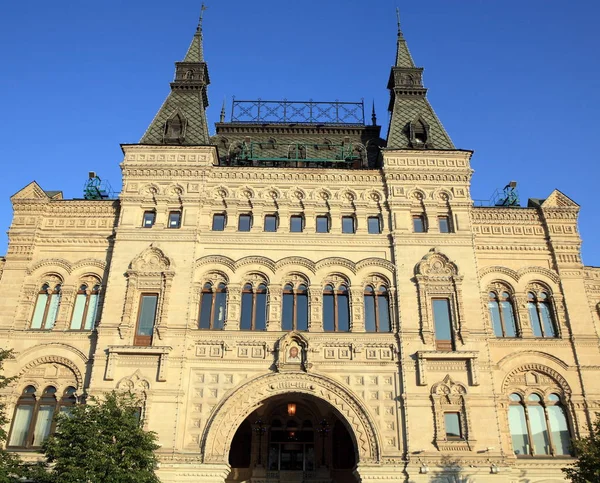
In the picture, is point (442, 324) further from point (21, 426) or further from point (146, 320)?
point (21, 426)

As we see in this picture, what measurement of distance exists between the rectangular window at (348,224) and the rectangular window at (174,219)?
8.95 meters

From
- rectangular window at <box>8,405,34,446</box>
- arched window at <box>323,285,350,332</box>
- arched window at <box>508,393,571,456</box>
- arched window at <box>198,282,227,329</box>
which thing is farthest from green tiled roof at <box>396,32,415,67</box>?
rectangular window at <box>8,405,34,446</box>

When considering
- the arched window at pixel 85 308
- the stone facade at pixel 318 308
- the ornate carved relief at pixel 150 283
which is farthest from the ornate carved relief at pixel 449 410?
the arched window at pixel 85 308

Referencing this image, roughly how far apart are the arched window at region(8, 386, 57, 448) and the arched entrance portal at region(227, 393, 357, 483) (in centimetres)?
954

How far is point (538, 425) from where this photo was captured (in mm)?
28359

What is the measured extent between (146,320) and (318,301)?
8.65 meters

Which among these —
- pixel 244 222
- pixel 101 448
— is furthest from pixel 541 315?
pixel 101 448

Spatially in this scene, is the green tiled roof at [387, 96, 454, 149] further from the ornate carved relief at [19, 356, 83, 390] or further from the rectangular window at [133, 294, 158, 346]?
the ornate carved relief at [19, 356, 83, 390]

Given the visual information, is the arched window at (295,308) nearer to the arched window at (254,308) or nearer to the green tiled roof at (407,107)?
the arched window at (254,308)

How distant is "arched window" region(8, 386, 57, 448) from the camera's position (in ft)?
91.5

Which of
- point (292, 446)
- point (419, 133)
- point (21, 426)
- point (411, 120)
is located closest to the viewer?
point (21, 426)

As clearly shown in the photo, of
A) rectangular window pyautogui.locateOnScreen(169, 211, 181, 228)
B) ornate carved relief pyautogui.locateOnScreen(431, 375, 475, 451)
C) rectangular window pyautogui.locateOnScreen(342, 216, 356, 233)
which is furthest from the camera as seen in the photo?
rectangular window pyautogui.locateOnScreen(342, 216, 356, 233)

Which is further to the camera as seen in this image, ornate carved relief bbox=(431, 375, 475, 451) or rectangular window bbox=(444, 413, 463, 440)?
rectangular window bbox=(444, 413, 463, 440)

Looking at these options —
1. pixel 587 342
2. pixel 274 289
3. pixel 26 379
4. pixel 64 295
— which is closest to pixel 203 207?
pixel 274 289
